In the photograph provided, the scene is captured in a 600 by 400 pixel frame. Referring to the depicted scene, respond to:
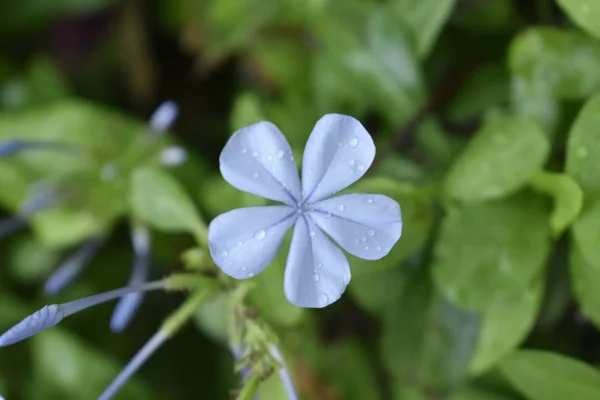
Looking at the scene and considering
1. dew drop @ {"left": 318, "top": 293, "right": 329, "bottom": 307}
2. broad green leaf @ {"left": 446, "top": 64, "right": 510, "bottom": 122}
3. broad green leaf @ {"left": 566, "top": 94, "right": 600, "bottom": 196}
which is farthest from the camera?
broad green leaf @ {"left": 446, "top": 64, "right": 510, "bottom": 122}

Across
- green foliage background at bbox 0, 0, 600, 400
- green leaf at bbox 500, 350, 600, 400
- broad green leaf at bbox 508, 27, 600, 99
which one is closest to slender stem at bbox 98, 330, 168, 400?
green foliage background at bbox 0, 0, 600, 400

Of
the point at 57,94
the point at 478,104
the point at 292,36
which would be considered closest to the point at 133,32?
the point at 57,94

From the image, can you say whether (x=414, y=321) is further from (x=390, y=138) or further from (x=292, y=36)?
(x=292, y=36)

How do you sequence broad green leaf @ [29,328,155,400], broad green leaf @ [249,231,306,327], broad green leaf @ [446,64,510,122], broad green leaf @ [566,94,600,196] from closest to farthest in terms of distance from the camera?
broad green leaf @ [566,94,600,196]
broad green leaf @ [249,231,306,327]
broad green leaf @ [446,64,510,122]
broad green leaf @ [29,328,155,400]

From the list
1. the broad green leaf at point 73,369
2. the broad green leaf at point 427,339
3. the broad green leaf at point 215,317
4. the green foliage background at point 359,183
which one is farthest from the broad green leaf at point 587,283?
the broad green leaf at point 73,369

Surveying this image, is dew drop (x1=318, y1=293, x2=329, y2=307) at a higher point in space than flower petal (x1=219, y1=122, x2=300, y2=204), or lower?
lower

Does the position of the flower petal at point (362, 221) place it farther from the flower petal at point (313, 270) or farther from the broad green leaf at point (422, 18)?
the broad green leaf at point (422, 18)

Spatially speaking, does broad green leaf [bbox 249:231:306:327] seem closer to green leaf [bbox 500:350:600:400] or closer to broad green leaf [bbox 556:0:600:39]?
green leaf [bbox 500:350:600:400]
